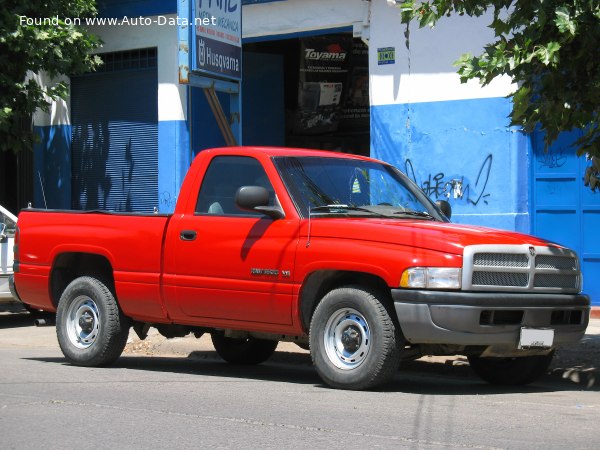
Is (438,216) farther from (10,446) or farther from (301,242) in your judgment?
(10,446)

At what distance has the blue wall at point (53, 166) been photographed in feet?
64.2

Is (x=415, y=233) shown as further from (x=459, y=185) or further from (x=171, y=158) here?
(x=171, y=158)

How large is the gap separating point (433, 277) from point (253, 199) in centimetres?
163

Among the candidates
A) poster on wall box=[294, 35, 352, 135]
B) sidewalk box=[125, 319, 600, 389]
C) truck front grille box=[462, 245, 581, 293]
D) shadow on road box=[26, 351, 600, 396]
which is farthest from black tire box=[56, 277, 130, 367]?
poster on wall box=[294, 35, 352, 135]

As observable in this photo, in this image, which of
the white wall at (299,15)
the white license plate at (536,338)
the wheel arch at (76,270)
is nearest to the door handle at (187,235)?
the wheel arch at (76,270)

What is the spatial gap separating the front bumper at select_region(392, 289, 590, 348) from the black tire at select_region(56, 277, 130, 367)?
10.1ft

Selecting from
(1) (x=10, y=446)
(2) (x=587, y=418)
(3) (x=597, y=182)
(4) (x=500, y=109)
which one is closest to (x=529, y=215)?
(4) (x=500, y=109)

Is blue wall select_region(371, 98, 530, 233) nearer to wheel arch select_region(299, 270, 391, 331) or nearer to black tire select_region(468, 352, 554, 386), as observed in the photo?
black tire select_region(468, 352, 554, 386)

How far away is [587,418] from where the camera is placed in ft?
24.9

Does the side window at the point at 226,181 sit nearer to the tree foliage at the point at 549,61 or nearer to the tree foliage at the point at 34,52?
the tree foliage at the point at 549,61

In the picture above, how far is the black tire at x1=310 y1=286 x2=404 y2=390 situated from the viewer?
8352mm

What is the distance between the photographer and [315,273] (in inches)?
347

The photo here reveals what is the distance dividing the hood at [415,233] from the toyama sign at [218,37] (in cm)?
607

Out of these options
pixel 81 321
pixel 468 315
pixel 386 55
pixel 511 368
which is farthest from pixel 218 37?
pixel 468 315
